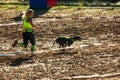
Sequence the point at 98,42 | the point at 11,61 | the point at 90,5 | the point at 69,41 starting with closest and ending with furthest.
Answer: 1. the point at 11,61
2. the point at 69,41
3. the point at 98,42
4. the point at 90,5

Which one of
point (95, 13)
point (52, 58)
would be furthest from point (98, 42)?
point (95, 13)

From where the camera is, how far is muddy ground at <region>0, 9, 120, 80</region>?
493 inches

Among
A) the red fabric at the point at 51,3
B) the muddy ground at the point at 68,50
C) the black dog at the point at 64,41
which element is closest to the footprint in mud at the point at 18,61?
the muddy ground at the point at 68,50

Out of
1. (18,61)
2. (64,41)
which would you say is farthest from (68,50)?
(18,61)

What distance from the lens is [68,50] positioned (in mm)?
14641

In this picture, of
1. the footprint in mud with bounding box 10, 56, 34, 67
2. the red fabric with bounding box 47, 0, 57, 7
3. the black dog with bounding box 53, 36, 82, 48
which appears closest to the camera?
the footprint in mud with bounding box 10, 56, 34, 67

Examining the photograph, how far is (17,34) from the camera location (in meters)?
17.0

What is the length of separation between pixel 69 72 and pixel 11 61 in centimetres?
241

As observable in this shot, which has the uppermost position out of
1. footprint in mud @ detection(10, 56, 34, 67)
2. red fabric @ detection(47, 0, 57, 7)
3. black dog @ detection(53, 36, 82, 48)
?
black dog @ detection(53, 36, 82, 48)

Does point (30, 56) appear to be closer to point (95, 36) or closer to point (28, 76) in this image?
point (28, 76)

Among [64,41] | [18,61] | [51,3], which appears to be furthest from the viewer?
[51,3]

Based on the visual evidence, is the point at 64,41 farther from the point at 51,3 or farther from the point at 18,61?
the point at 51,3

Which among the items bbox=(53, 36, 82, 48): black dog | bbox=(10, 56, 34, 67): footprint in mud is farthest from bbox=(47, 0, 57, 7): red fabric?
bbox=(10, 56, 34, 67): footprint in mud

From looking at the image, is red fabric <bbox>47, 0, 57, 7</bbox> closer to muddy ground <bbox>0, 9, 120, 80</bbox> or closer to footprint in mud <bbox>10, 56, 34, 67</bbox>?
muddy ground <bbox>0, 9, 120, 80</bbox>
